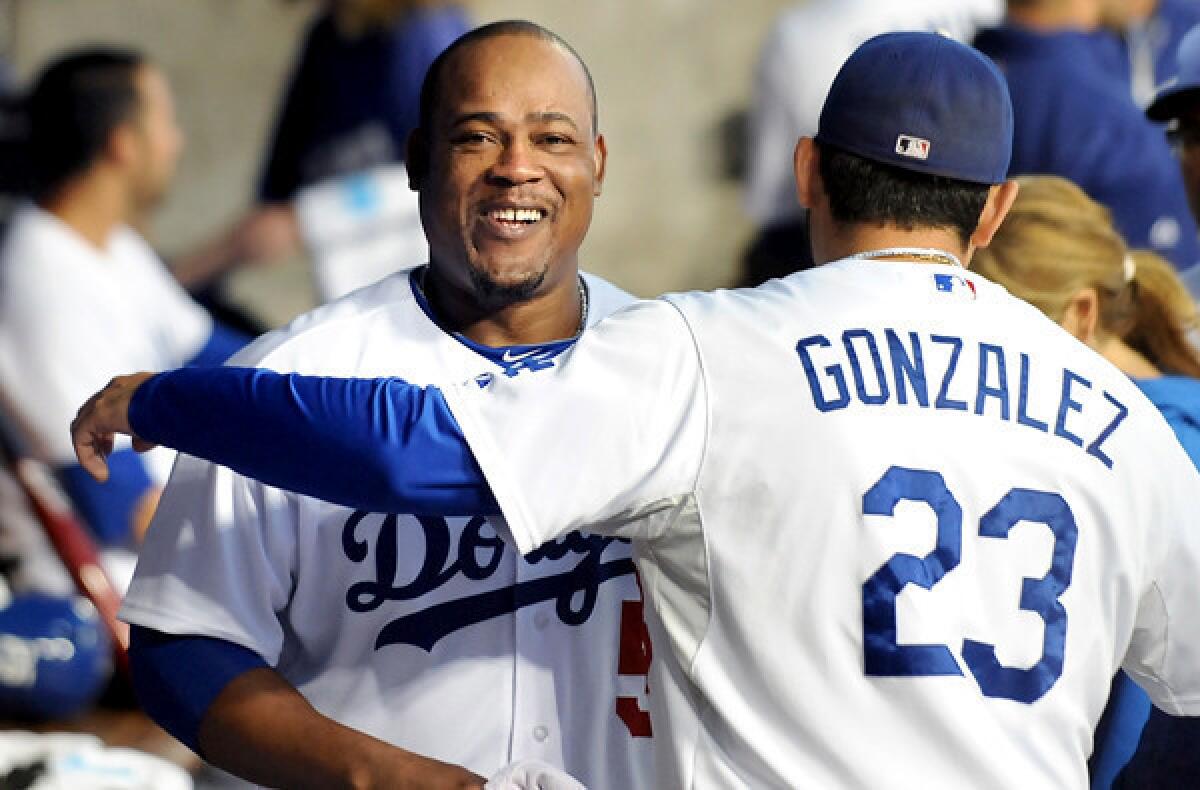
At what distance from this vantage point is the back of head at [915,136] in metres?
2.45

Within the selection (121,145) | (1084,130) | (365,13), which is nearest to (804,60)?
(1084,130)

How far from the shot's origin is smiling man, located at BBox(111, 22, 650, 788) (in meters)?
2.66

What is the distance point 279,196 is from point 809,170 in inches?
140

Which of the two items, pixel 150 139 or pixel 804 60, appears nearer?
pixel 804 60

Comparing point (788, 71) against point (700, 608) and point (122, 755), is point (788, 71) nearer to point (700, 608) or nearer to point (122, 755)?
point (122, 755)

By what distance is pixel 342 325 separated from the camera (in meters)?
2.79

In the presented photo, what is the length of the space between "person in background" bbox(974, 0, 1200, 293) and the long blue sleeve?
2.87 metres

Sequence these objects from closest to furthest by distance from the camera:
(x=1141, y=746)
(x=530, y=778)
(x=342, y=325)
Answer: (x=530, y=778) < (x=342, y=325) < (x=1141, y=746)

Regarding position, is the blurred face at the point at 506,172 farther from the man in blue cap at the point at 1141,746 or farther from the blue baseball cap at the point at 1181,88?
the blue baseball cap at the point at 1181,88

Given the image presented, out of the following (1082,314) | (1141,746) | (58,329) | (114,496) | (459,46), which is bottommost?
(114,496)

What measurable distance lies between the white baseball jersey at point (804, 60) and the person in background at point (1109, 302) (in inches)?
77.0

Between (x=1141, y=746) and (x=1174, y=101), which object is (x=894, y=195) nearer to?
(x=1141, y=746)

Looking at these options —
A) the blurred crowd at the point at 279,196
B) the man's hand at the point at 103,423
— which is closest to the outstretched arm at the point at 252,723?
the man's hand at the point at 103,423

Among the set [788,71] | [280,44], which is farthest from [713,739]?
[280,44]
